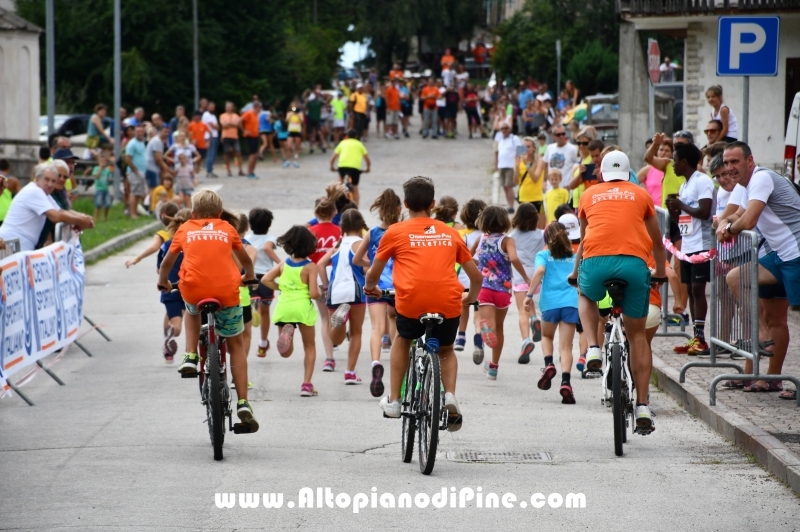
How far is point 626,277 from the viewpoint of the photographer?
862cm

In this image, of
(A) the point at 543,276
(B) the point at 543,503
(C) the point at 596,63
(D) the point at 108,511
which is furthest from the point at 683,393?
(C) the point at 596,63

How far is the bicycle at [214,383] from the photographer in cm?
831

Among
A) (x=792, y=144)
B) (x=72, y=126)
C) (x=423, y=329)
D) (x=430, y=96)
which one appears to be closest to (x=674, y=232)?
(x=792, y=144)

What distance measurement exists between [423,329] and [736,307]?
3.35 metres

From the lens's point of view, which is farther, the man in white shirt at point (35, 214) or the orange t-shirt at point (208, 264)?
the man in white shirt at point (35, 214)

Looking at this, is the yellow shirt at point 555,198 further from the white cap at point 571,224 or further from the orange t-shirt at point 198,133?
the orange t-shirt at point 198,133

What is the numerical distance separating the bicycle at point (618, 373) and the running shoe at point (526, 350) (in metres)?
3.96

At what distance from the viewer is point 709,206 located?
12875 millimetres

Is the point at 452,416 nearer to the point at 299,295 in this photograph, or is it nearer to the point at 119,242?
the point at 299,295

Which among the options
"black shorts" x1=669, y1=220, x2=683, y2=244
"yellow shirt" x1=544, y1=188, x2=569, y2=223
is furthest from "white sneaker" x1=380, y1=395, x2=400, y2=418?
"yellow shirt" x1=544, y1=188, x2=569, y2=223

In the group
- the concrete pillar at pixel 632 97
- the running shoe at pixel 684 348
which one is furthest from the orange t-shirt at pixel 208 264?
the concrete pillar at pixel 632 97

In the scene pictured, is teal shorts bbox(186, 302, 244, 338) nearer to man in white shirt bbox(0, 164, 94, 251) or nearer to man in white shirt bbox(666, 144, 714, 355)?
man in white shirt bbox(0, 164, 94, 251)

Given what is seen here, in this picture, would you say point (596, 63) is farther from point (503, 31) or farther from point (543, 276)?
point (543, 276)

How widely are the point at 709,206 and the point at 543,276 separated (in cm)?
236
